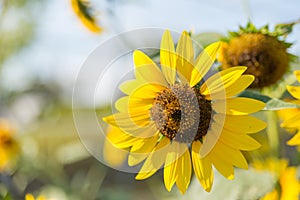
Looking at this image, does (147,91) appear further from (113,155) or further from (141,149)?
(113,155)

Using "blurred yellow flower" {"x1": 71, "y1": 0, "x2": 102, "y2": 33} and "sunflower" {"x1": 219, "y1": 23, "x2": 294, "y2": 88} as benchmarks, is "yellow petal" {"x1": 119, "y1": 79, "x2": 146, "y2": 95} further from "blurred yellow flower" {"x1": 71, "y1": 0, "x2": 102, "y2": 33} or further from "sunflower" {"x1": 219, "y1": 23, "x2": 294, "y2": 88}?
"blurred yellow flower" {"x1": 71, "y1": 0, "x2": 102, "y2": 33}

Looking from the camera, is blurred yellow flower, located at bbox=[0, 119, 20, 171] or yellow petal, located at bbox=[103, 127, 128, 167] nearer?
yellow petal, located at bbox=[103, 127, 128, 167]

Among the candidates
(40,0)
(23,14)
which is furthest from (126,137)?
(23,14)

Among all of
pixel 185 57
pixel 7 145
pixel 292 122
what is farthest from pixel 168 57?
pixel 7 145

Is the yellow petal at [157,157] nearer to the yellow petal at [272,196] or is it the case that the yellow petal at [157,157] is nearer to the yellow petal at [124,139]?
the yellow petal at [124,139]

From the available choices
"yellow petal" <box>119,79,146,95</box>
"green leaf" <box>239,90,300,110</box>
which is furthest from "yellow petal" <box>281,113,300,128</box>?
"yellow petal" <box>119,79,146,95</box>

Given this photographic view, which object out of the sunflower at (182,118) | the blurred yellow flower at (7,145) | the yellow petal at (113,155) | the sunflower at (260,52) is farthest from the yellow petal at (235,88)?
the blurred yellow flower at (7,145)

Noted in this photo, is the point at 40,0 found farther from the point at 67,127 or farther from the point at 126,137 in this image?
the point at 126,137
